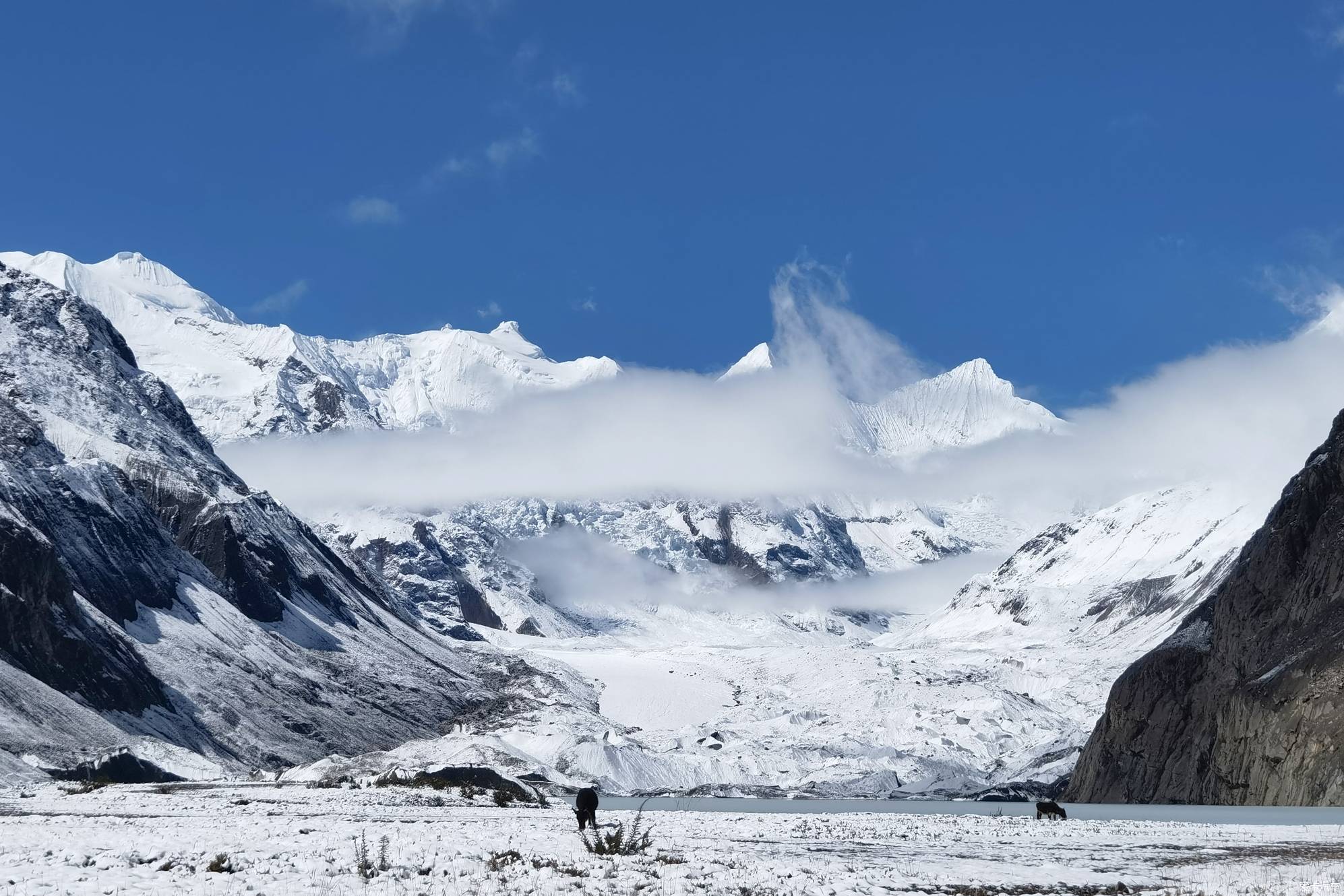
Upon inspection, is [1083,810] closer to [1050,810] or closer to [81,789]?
[1050,810]

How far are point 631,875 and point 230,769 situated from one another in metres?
162

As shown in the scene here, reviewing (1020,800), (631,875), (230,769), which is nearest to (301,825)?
(631,875)

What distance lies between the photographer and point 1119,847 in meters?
49.3

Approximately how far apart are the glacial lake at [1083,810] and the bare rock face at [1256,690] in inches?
162

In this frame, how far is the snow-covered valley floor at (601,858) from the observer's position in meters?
31.0

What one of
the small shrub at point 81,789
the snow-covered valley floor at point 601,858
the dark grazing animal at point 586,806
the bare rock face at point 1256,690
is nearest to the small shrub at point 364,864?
the snow-covered valley floor at point 601,858

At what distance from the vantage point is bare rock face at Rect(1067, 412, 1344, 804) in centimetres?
10481

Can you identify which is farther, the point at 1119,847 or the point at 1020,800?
the point at 1020,800

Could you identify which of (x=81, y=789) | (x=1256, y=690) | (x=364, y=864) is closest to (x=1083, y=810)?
(x=1256, y=690)

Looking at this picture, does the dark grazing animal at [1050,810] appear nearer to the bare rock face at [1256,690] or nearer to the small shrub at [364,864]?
the bare rock face at [1256,690]

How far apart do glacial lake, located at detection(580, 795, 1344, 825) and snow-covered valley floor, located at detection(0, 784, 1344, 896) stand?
23.8 ft

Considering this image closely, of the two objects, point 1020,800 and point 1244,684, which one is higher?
point 1244,684

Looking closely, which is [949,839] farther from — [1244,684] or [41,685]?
[41,685]

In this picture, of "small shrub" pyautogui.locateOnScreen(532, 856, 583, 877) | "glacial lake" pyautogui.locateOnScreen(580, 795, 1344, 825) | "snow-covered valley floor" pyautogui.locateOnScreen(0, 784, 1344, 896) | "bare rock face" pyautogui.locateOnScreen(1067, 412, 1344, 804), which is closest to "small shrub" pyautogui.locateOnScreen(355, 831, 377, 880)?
"snow-covered valley floor" pyautogui.locateOnScreen(0, 784, 1344, 896)
